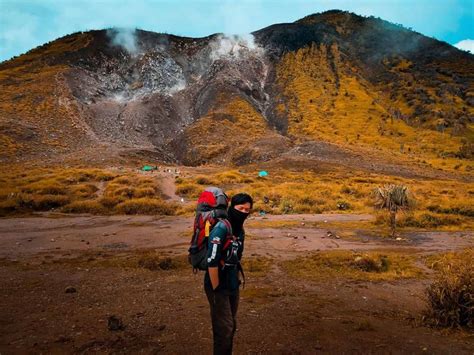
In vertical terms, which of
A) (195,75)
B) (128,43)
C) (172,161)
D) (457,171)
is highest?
(128,43)

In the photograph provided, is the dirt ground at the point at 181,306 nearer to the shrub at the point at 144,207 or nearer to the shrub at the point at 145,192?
the shrub at the point at 144,207

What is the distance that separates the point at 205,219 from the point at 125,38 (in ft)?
295

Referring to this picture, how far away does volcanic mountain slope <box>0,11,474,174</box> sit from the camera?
5412 cm

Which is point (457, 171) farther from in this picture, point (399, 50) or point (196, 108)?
point (399, 50)

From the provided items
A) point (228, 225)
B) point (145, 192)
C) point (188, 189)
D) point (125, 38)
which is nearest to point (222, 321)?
point (228, 225)

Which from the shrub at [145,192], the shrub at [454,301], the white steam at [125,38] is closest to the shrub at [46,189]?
the shrub at [145,192]

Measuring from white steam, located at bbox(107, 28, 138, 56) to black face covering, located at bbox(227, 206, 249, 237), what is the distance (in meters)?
86.2

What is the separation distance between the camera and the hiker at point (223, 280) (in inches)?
181

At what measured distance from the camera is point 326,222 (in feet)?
63.4

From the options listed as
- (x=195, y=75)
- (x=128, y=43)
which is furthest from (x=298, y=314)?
(x=128, y=43)

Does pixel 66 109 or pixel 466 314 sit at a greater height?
pixel 66 109

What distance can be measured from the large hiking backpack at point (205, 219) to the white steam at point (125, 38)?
86.3m

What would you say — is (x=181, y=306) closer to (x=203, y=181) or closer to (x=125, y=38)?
(x=203, y=181)

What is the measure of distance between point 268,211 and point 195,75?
64157mm
